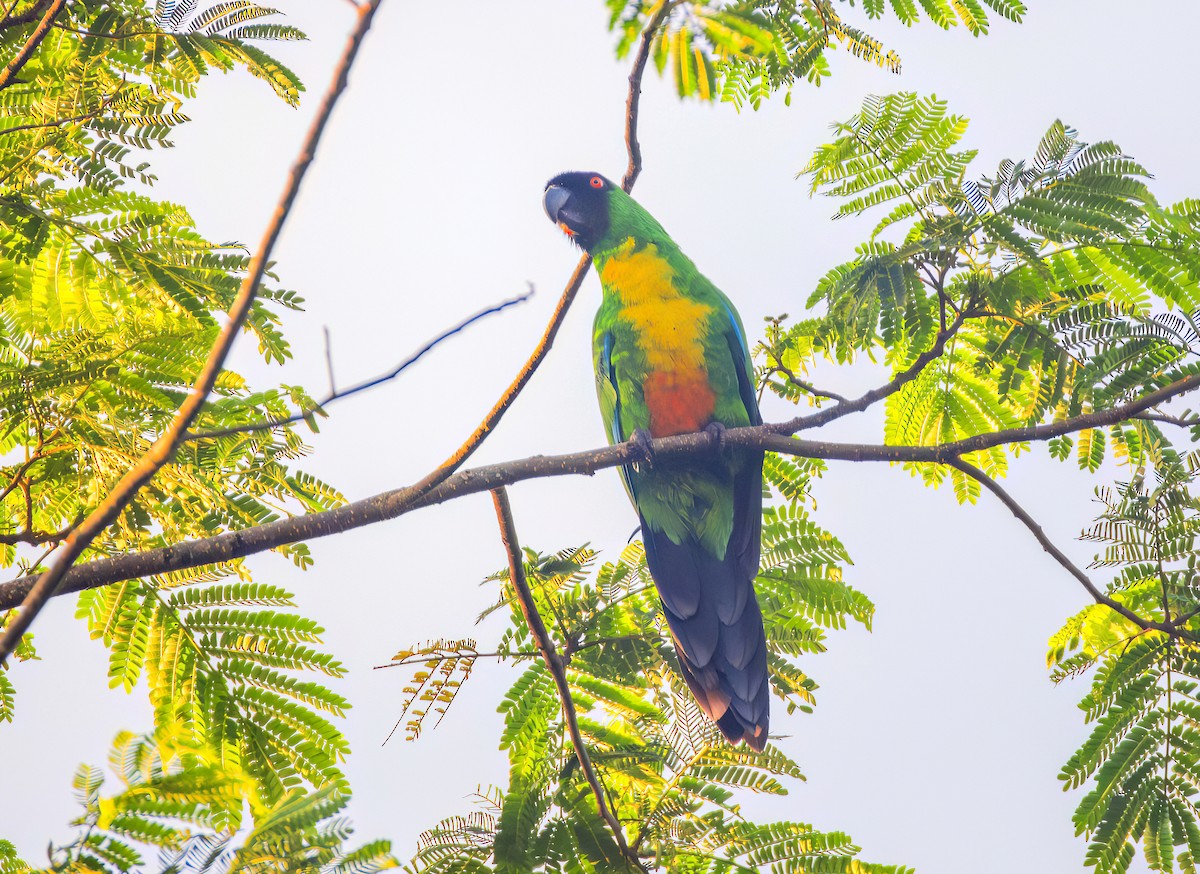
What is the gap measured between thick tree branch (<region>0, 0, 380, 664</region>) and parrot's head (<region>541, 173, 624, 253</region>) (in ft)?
11.1

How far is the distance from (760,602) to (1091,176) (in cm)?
216

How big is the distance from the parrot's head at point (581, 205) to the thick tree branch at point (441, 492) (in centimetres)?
208

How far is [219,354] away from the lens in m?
2.04

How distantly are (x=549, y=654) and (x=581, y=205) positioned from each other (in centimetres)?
275

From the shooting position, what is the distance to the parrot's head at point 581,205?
5359mm

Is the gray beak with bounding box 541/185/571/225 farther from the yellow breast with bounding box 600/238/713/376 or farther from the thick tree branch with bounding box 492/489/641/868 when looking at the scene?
the thick tree branch with bounding box 492/489/641/868

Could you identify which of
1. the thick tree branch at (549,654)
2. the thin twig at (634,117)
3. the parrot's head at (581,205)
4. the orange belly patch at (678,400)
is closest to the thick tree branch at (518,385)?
the thin twig at (634,117)

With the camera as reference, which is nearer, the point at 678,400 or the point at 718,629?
the point at 718,629

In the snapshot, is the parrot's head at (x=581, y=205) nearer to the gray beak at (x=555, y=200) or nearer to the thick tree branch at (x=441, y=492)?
the gray beak at (x=555, y=200)

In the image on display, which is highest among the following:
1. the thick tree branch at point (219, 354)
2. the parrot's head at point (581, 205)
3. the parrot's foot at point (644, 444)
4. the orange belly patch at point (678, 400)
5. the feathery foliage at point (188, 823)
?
the parrot's head at point (581, 205)

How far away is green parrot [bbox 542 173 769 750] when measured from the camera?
4270 millimetres

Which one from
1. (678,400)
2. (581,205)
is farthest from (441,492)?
(581,205)

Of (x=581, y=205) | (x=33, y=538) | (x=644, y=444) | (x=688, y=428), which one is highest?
(x=581, y=205)

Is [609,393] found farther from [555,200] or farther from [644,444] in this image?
[555,200]
